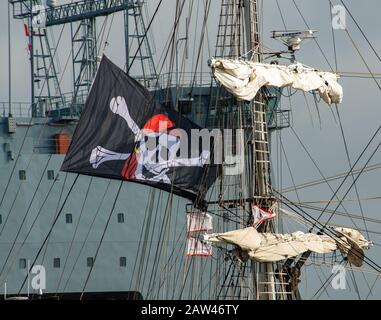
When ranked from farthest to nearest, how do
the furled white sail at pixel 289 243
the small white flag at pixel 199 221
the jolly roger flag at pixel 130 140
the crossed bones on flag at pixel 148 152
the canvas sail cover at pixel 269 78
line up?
the small white flag at pixel 199 221
the canvas sail cover at pixel 269 78
the furled white sail at pixel 289 243
the crossed bones on flag at pixel 148 152
the jolly roger flag at pixel 130 140

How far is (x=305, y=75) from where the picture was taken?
49.0m

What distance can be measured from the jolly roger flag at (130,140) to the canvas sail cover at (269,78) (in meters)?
1.81

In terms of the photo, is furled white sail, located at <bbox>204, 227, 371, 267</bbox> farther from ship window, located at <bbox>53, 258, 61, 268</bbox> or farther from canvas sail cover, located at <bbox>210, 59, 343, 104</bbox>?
ship window, located at <bbox>53, 258, 61, 268</bbox>

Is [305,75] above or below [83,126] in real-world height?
above

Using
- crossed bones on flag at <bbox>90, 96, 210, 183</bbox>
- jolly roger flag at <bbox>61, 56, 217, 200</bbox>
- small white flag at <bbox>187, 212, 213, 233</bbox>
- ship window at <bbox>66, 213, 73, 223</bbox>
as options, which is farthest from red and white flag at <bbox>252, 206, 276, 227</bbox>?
ship window at <bbox>66, 213, 73, 223</bbox>

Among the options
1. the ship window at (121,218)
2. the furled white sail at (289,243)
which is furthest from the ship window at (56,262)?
the furled white sail at (289,243)

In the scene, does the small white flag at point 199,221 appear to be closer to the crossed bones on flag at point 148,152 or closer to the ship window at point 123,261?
the crossed bones on flag at point 148,152

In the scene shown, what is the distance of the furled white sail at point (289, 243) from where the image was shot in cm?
4638

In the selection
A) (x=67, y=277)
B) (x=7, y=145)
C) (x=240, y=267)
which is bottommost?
(x=240, y=267)
